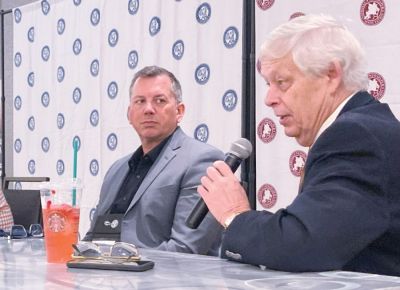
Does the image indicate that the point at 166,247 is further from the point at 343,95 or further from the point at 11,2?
the point at 11,2

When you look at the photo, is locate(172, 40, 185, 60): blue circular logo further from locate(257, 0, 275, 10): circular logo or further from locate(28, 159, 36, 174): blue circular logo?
locate(28, 159, 36, 174): blue circular logo

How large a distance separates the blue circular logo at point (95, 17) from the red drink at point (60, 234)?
2867mm

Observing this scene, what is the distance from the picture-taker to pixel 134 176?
7.47ft

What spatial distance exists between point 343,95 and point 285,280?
474 mm

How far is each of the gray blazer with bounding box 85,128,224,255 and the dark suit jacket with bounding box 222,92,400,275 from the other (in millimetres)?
762

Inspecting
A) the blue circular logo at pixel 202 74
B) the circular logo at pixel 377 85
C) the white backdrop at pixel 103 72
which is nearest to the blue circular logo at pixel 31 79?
the white backdrop at pixel 103 72

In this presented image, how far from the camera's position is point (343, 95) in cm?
130

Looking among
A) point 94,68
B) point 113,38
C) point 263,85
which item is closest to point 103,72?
point 94,68

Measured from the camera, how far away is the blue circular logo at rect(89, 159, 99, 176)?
153 inches

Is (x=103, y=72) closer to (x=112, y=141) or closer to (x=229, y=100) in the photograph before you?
(x=112, y=141)

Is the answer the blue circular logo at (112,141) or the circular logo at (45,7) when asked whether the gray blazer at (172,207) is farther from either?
the circular logo at (45,7)

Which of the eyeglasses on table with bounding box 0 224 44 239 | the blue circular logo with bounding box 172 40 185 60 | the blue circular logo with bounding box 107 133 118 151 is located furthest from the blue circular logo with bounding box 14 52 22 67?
the eyeglasses on table with bounding box 0 224 44 239

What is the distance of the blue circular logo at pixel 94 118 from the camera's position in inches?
154

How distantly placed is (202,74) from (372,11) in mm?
1002
